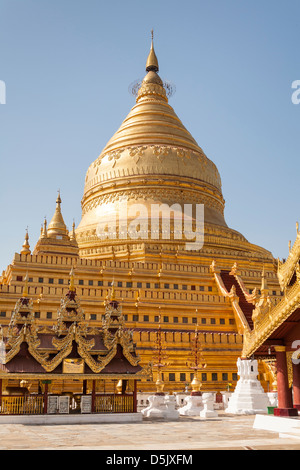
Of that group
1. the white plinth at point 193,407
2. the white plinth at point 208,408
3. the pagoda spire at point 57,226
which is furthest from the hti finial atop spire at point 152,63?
the white plinth at point 208,408

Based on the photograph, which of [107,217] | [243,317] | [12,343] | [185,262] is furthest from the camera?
[107,217]

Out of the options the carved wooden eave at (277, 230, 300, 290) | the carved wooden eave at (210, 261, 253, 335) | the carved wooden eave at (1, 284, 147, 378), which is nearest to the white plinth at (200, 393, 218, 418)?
the carved wooden eave at (1, 284, 147, 378)

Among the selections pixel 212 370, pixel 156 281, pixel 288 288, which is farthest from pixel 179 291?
pixel 288 288

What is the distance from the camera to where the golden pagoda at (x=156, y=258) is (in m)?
33.3

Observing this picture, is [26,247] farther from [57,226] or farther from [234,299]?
[234,299]

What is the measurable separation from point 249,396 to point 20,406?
11474 mm

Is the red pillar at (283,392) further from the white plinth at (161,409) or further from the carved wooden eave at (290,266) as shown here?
the white plinth at (161,409)

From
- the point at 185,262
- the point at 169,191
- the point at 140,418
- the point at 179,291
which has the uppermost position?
the point at 169,191

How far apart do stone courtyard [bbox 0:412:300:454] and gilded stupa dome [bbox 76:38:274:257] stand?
2734cm

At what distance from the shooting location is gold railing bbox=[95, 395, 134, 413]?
1977 cm

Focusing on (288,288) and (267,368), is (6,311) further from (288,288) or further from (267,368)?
(288,288)

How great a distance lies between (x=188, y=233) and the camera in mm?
44094

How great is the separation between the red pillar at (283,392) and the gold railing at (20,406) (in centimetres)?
878

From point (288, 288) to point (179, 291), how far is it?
73.5 feet
